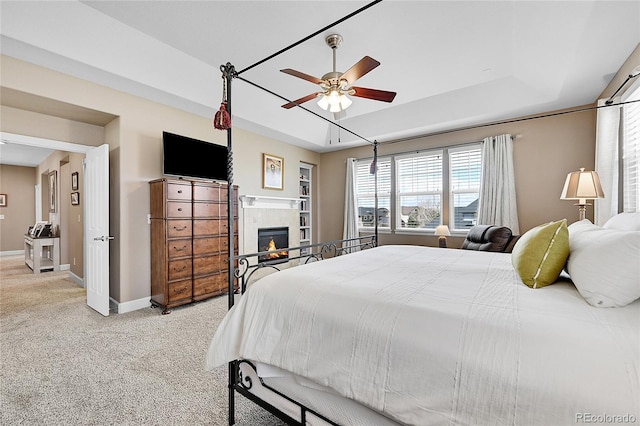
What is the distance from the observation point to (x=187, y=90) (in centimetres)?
360

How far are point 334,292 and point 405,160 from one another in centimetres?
466

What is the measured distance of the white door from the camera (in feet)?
11.1

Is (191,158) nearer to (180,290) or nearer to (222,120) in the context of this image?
(180,290)

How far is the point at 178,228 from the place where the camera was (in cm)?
355

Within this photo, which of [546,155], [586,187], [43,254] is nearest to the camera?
[586,187]

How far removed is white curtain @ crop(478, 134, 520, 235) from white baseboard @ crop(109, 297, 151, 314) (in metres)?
5.02

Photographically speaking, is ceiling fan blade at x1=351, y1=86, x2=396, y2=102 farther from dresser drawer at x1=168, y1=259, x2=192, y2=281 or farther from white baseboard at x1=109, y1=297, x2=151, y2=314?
white baseboard at x1=109, y1=297, x2=151, y2=314

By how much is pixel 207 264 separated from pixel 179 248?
1.51ft

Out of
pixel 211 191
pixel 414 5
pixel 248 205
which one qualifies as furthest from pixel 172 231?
pixel 414 5

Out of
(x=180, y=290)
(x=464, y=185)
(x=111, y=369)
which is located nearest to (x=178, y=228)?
(x=180, y=290)

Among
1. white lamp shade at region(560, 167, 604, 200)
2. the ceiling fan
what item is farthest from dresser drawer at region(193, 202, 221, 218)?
white lamp shade at region(560, 167, 604, 200)

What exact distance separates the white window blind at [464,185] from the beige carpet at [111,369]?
13.4ft

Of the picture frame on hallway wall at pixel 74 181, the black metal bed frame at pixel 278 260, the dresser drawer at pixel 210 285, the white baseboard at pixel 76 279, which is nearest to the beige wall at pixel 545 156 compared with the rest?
the black metal bed frame at pixel 278 260

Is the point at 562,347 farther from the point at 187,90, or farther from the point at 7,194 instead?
the point at 7,194
